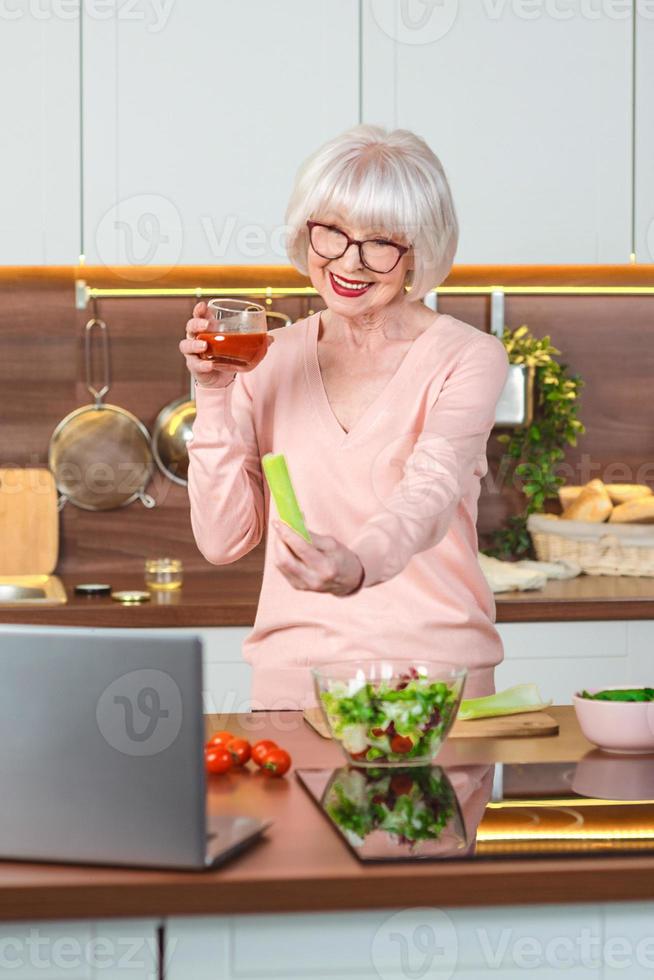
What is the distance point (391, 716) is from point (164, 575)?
1.67 metres

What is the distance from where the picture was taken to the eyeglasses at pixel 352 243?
Answer: 163 centimetres

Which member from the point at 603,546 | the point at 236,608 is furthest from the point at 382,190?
the point at 603,546

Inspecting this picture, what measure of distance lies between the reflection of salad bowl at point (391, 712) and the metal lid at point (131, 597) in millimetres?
1363

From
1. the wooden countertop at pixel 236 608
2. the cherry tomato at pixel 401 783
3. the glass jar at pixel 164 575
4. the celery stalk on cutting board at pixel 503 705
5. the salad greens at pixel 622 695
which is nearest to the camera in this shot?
the cherry tomato at pixel 401 783

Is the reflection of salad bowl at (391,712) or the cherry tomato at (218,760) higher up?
the reflection of salad bowl at (391,712)

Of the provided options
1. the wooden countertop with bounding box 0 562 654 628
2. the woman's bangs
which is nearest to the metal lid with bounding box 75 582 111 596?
the wooden countertop with bounding box 0 562 654 628

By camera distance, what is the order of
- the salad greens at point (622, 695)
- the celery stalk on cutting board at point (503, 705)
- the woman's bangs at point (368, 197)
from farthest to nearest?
1. the woman's bangs at point (368, 197)
2. the celery stalk on cutting board at point (503, 705)
3. the salad greens at point (622, 695)

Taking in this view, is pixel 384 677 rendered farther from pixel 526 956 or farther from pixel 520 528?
pixel 520 528

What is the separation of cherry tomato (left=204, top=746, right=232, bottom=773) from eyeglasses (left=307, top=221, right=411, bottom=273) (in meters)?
0.67

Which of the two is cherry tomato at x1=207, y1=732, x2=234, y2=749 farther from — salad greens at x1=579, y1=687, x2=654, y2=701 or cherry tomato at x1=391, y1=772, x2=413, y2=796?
salad greens at x1=579, y1=687, x2=654, y2=701

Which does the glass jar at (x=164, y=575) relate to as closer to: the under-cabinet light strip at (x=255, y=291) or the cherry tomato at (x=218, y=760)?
the under-cabinet light strip at (x=255, y=291)

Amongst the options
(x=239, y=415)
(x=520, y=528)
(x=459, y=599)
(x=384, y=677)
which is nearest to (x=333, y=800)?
(x=384, y=677)

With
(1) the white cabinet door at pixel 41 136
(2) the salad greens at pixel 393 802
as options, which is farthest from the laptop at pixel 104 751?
(1) the white cabinet door at pixel 41 136

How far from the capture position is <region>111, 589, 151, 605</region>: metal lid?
2.56m
